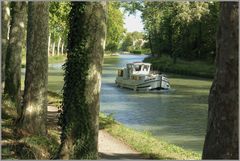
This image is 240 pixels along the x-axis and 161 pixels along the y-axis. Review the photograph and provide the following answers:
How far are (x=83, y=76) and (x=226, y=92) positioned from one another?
3.60 metres

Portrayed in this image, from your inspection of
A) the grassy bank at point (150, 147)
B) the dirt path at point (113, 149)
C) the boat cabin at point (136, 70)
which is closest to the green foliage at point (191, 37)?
the boat cabin at point (136, 70)

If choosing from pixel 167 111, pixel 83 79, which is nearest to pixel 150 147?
pixel 83 79

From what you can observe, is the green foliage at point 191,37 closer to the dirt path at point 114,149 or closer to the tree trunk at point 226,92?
the dirt path at point 114,149

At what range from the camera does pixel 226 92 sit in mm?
6504

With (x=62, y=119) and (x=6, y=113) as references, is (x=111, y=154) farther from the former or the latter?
(x=6, y=113)

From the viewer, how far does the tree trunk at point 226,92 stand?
252 inches

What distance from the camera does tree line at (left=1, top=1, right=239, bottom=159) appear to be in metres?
6.49

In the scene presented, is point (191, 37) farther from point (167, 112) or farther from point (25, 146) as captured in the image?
point (25, 146)

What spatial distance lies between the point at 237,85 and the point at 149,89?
117 ft

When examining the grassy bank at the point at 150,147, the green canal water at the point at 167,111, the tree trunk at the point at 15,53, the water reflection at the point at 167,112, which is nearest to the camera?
the grassy bank at the point at 150,147

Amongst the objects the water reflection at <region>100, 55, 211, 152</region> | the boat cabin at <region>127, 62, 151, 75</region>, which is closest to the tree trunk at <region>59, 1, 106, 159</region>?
the water reflection at <region>100, 55, 211, 152</region>

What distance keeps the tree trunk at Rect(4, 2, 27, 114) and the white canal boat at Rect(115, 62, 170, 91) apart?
80.2ft

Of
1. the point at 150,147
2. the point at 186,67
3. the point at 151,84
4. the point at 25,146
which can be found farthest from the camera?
the point at 186,67

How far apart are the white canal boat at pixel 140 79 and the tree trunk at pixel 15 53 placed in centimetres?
2444
